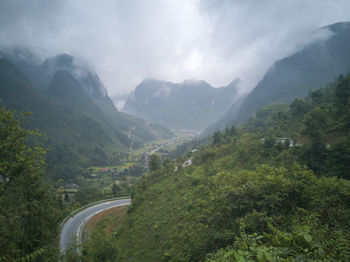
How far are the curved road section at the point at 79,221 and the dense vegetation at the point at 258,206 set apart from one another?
907cm

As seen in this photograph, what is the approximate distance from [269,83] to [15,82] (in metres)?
279

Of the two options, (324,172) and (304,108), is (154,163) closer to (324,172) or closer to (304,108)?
(324,172)

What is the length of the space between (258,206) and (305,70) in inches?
7798

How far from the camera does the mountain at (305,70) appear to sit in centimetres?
13575

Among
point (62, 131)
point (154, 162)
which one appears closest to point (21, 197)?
point (154, 162)

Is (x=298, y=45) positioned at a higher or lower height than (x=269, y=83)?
higher

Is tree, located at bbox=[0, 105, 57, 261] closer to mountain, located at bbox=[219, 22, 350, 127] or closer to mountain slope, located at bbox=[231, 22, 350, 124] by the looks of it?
mountain, located at bbox=[219, 22, 350, 127]

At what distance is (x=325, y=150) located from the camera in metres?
18.5

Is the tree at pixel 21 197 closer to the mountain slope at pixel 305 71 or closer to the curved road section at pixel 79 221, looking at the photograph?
the curved road section at pixel 79 221

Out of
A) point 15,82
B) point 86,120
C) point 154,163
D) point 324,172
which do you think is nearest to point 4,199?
point 324,172

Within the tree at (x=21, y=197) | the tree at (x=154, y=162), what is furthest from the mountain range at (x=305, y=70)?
the tree at (x=21, y=197)

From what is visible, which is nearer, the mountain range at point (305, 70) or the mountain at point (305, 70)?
the mountain range at point (305, 70)

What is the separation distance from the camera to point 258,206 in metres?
9.46

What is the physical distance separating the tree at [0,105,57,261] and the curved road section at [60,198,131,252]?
19.0 m
